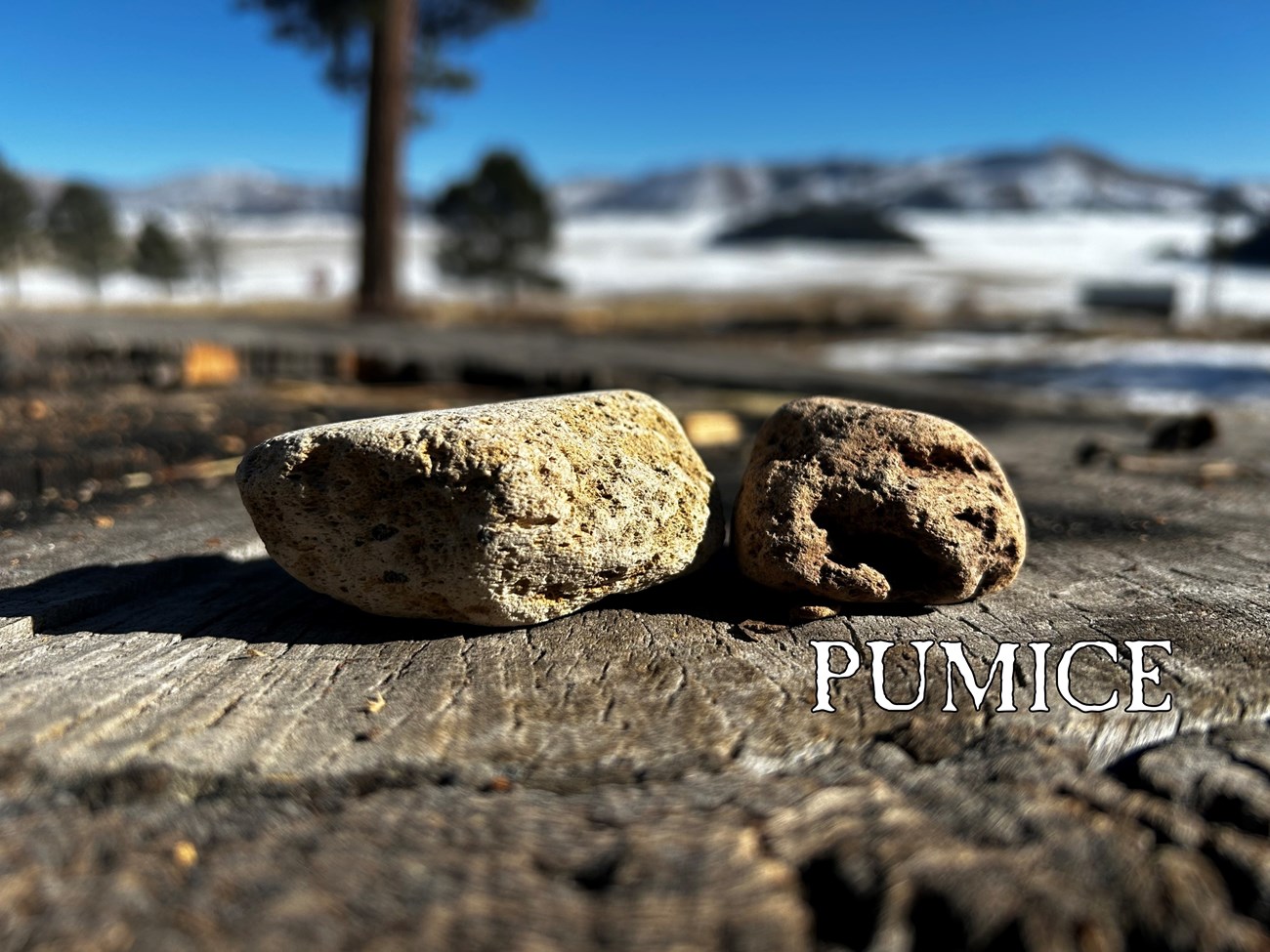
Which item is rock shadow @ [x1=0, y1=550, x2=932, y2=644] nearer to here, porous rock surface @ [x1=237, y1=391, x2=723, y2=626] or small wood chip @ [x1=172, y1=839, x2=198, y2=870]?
porous rock surface @ [x1=237, y1=391, x2=723, y2=626]

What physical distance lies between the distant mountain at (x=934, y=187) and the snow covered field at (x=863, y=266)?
8.70 metres

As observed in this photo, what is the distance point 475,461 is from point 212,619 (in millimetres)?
732

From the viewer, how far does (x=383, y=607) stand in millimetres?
1897

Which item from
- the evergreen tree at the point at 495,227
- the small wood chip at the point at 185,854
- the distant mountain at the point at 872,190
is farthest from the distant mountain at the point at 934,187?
the small wood chip at the point at 185,854

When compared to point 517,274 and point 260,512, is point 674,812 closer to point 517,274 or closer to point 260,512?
point 260,512

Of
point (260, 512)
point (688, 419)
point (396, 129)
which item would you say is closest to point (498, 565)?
point (260, 512)

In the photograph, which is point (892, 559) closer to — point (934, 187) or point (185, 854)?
point (185, 854)

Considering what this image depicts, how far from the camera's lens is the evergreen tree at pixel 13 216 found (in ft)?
28.7

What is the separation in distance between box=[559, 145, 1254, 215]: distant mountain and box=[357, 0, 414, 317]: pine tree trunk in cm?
5956

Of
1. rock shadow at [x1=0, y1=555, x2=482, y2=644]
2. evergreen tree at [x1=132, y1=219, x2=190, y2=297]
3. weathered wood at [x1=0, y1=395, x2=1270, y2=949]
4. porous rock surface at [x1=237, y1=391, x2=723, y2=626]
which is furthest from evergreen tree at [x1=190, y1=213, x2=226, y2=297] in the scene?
weathered wood at [x1=0, y1=395, x2=1270, y2=949]

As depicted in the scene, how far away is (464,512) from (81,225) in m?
10.4

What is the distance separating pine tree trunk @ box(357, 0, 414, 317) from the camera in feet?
31.7

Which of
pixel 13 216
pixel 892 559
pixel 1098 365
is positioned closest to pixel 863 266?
pixel 1098 365

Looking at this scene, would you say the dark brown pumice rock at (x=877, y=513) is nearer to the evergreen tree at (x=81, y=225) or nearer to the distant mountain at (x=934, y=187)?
the evergreen tree at (x=81, y=225)
